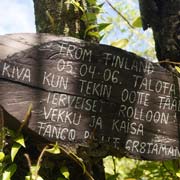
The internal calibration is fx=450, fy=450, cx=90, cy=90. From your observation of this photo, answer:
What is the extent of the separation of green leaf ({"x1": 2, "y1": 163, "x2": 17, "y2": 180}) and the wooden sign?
13 cm

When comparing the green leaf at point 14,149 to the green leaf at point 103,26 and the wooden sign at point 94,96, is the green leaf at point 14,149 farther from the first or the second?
the green leaf at point 103,26

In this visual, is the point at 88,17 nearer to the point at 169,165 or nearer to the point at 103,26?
the point at 103,26

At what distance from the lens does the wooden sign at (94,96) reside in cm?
100

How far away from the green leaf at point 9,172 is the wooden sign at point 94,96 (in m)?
0.13

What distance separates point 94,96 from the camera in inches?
42.3

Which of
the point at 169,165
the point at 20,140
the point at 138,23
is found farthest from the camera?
the point at 138,23

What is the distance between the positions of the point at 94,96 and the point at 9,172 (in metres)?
0.27

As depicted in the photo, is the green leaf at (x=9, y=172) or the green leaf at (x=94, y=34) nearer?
the green leaf at (x=9, y=172)

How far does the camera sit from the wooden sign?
1002 millimetres

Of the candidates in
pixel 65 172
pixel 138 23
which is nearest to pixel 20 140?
pixel 65 172

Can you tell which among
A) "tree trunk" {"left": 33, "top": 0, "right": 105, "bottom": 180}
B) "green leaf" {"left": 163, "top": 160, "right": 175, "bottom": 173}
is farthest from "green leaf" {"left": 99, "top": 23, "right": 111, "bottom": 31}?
"green leaf" {"left": 163, "top": 160, "right": 175, "bottom": 173}

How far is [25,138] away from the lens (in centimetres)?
109

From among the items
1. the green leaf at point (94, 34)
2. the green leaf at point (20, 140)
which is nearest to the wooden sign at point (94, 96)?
the green leaf at point (20, 140)

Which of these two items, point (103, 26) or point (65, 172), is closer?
point (65, 172)
